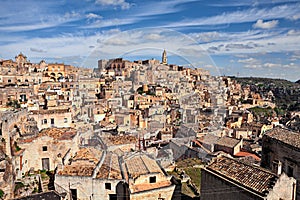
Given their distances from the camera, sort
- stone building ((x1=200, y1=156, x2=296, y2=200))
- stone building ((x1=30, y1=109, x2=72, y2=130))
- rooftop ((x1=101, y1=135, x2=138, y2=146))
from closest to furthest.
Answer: stone building ((x1=200, y1=156, x2=296, y2=200)), rooftop ((x1=101, y1=135, x2=138, y2=146)), stone building ((x1=30, y1=109, x2=72, y2=130))

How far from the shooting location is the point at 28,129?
14.1 m

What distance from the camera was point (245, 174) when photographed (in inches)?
287

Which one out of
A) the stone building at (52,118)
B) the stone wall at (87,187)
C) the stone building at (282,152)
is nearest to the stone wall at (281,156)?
the stone building at (282,152)

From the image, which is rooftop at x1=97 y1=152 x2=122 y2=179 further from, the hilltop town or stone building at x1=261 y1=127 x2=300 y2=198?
stone building at x1=261 y1=127 x2=300 y2=198

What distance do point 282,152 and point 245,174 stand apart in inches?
148

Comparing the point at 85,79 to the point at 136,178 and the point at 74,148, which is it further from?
the point at 136,178

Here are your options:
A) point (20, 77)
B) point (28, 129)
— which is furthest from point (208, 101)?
point (20, 77)

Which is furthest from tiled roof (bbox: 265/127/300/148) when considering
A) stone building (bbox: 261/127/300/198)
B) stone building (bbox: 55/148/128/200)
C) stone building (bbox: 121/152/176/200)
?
stone building (bbox: 55/148/128/200)

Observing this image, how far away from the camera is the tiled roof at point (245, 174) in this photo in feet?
21.9

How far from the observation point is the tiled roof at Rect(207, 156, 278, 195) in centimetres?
669

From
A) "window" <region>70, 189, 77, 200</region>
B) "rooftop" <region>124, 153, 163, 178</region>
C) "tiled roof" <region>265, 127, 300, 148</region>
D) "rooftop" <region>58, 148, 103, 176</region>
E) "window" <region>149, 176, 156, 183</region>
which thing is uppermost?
"tiled roof" <region>265, 127, 300, 148</region>

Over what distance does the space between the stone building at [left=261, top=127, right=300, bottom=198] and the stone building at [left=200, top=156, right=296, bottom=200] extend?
7.22 ft

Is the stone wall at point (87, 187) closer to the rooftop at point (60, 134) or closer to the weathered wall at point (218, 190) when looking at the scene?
the rooftop at point (60, 134)

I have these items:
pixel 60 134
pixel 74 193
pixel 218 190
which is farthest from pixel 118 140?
pixel 218 190
